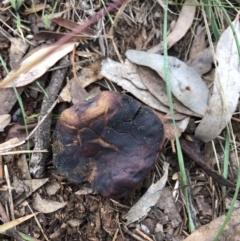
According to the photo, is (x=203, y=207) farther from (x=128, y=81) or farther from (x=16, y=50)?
(x=16, y=50)

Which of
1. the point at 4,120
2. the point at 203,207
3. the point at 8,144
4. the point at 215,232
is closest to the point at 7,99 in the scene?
the point at 4,120

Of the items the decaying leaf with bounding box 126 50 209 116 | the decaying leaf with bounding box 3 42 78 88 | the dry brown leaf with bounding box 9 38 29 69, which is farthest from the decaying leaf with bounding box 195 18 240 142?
the dry brown leaf with bounding box 9 38 29 69

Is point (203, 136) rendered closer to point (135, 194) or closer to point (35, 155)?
point (135, 194)

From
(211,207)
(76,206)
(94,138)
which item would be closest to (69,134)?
(94,138)

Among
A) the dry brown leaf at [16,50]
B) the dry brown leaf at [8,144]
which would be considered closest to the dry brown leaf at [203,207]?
the dry brown leaf at [8,144]

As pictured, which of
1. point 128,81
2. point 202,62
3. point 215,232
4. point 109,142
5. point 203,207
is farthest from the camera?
point 202,62

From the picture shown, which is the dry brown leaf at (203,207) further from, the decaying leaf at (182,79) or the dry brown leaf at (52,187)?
the dry brown leaf at (52,187)
